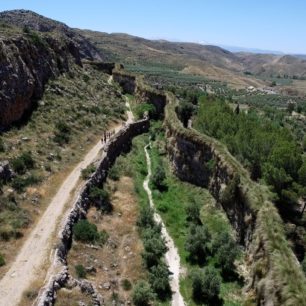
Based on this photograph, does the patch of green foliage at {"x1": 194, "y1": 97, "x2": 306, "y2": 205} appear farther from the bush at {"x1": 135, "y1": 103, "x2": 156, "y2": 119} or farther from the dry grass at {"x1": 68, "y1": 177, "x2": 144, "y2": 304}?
the dry grass at {"x1": 68, "y1": 177, "x2": 144, "y2": 304}

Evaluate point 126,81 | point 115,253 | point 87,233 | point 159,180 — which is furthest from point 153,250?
point 126,81

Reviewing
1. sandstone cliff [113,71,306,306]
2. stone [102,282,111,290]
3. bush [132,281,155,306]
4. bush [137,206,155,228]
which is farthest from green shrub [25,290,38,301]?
bush [137,206,155,228]

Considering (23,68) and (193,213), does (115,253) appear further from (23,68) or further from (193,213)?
(23,68)

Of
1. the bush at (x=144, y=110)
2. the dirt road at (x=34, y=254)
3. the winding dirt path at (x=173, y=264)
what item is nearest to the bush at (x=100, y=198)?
the dirt road at (x=34, y=254)

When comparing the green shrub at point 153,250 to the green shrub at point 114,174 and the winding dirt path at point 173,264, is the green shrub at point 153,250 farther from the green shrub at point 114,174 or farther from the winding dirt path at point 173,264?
the green shrub at point 114,174

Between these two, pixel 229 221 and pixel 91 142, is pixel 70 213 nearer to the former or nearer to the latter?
pixel 229 221

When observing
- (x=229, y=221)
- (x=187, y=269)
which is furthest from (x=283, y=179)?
(x=187, y=269)
